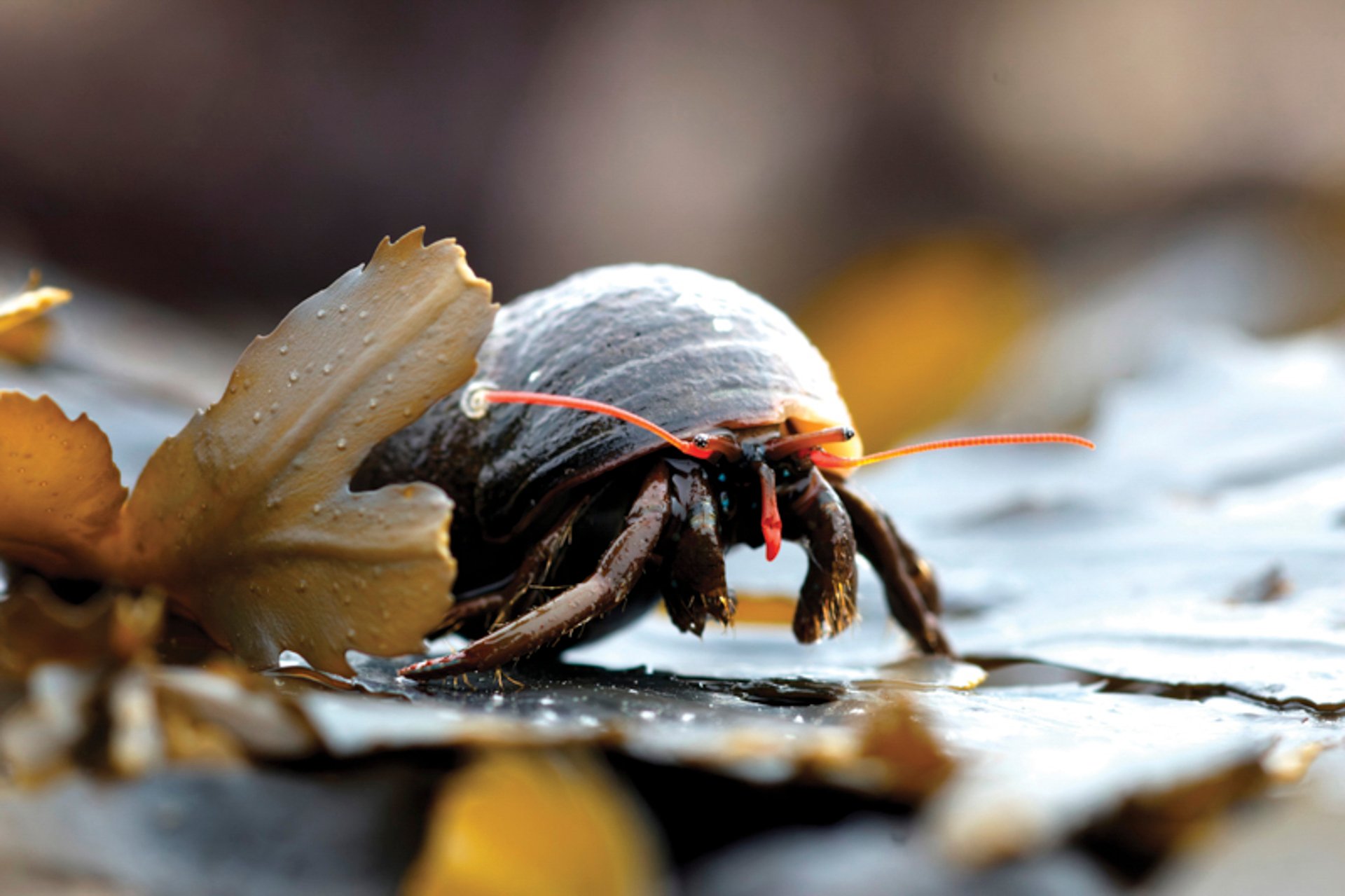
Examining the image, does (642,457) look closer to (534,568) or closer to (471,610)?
(534,568)

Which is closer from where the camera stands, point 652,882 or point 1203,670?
point 652,882

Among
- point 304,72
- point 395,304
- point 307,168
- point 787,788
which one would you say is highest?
point 304,72

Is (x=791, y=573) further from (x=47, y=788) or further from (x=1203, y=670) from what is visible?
(x=47, y=788)

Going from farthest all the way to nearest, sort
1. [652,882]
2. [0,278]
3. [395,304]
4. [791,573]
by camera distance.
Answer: [0,278], [791,573], [395,304], [652,882]

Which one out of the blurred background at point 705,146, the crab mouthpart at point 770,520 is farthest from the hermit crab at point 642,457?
the blurred background at point 705,146

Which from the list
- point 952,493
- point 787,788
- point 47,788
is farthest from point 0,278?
point 787,788

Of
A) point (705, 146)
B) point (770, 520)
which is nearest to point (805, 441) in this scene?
point (770, 520)

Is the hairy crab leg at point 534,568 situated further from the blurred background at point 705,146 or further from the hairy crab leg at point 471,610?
the blurred background at point 705,146
